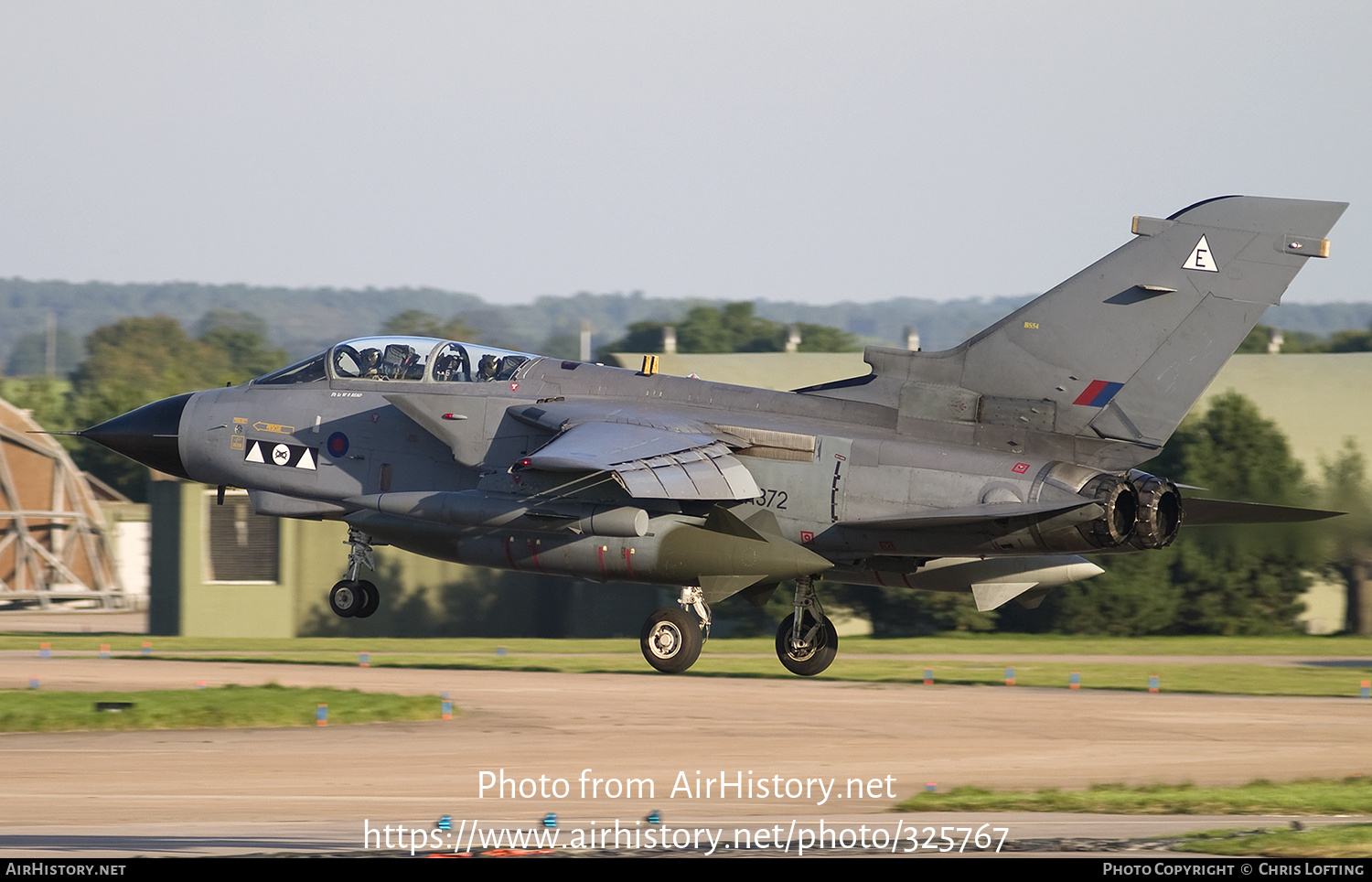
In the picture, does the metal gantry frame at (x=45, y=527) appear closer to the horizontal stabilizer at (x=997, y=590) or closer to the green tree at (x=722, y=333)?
the green tree at (x=722, y=333)

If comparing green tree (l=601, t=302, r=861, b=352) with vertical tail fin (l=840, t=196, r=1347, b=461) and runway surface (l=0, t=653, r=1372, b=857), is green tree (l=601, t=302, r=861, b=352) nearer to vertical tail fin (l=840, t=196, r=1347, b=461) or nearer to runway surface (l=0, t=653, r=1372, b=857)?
runway surface (l=0, t=653, r=1372, b=857)

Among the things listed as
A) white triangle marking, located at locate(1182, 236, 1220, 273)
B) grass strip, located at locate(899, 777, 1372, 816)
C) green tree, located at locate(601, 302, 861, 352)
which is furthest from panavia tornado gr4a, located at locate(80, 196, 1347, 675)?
green tree, located at locate(601, 302, 861, 352)

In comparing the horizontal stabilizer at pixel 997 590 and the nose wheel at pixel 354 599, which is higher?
the horizontal stabilizer at pixel 997 590

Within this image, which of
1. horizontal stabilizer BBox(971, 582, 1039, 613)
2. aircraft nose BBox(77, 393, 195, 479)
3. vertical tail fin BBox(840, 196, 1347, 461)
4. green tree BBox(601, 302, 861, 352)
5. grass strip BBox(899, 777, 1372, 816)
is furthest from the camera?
green tree BBox(601, 302, 861, 352)

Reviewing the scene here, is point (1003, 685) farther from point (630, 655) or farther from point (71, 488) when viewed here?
point (71, 488)

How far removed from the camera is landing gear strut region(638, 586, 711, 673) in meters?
21.1

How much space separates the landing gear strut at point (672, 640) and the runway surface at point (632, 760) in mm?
1152

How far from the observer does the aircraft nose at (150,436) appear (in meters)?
22.6

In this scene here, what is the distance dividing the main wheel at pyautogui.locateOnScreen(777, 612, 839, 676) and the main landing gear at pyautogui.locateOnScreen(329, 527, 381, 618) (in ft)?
18.0

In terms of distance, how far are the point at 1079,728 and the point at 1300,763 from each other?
368cm

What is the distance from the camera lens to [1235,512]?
19.4 meters

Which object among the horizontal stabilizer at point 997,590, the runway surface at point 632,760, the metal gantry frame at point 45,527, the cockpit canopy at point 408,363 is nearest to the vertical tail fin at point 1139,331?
the horizontal stabilizer at point 997,590
